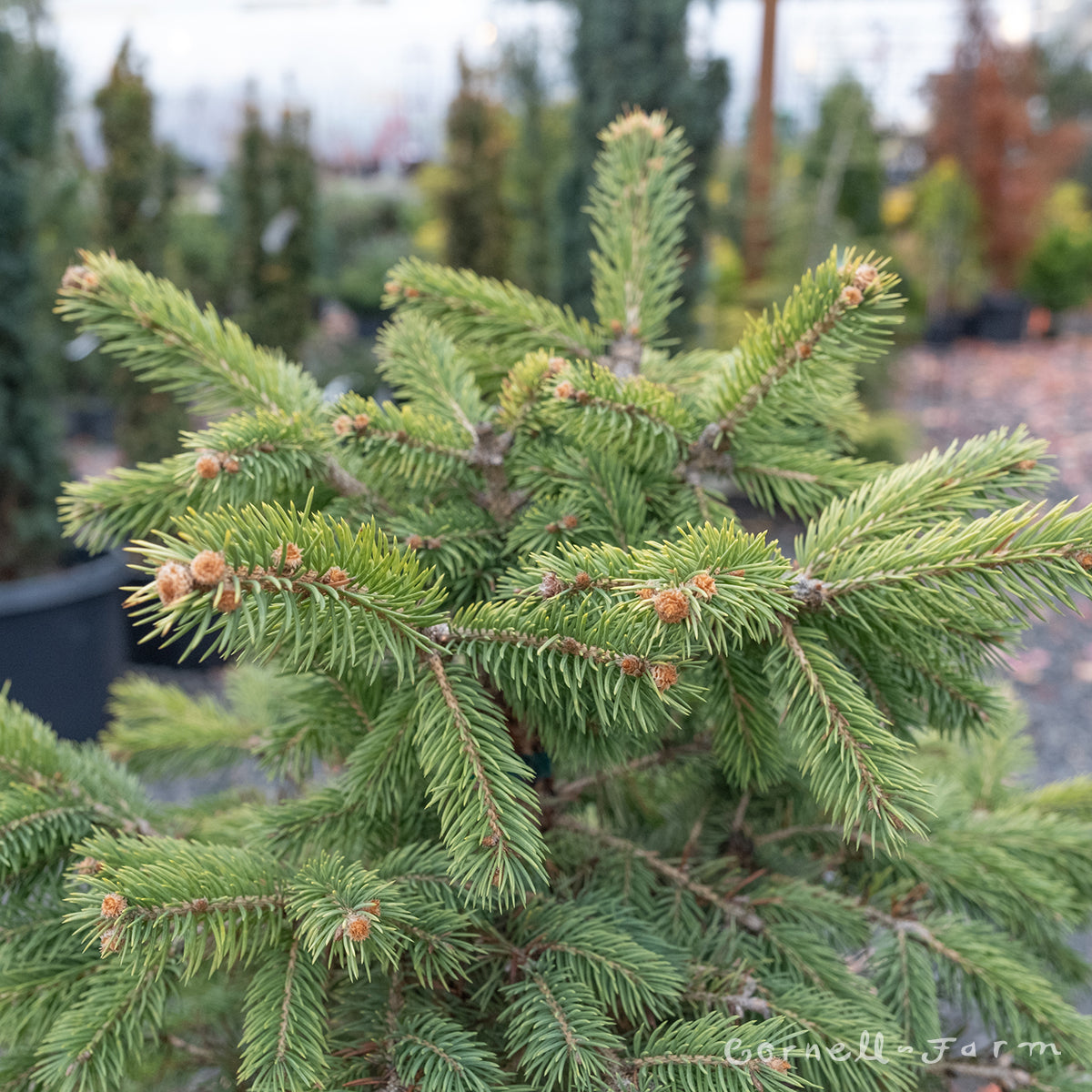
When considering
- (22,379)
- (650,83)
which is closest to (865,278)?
(22,379)

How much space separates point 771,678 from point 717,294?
6994 millimetres

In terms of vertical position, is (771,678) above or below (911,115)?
below

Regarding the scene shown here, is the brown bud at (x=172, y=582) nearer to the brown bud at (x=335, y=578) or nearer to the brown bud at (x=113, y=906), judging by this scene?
the brown bud at (x=335, y=578)

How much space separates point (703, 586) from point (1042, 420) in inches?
315

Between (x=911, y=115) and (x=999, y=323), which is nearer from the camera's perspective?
(x=999, y=323)

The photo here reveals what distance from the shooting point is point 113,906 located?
54 centimetres

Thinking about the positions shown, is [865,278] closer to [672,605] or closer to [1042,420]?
[672,605]

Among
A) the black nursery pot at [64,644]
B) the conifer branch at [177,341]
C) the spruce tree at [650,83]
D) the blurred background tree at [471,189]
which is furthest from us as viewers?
the blurred background tree at [471,189]

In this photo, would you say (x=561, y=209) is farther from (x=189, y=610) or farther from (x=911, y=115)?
(x=911, y=115)

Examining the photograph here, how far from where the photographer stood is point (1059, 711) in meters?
3.64

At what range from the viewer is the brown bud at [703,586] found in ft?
1.74

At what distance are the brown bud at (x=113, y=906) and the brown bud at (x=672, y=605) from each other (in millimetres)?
377

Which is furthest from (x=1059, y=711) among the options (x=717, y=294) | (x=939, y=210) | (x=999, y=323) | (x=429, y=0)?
(x=429, y=0)

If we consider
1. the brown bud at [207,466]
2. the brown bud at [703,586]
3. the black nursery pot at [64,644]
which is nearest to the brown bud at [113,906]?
the brown bud at [207,466]
